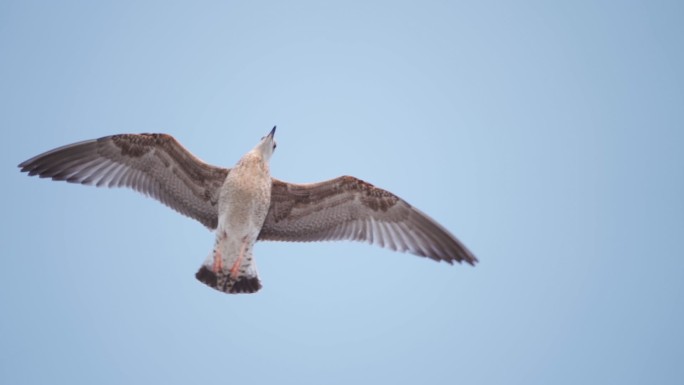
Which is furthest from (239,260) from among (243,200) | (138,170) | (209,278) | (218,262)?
(138,170)

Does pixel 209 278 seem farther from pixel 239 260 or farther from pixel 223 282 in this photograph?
pixel 239 260

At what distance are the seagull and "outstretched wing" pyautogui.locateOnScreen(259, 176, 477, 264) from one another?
14mm

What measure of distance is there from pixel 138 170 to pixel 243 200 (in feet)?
5.51

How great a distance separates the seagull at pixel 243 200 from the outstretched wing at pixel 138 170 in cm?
1

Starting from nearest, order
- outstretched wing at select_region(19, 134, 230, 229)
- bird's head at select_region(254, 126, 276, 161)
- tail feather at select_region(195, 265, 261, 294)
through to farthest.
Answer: tail feather at select_region(195, 265, 261, 294), outstretched wing at select_region(19, 134, 230, 229), bird's head at select_region(254, 126, 276, 161)

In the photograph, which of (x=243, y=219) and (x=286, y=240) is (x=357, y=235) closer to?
(x=286, y=240)

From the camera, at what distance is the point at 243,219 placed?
26.4 ft

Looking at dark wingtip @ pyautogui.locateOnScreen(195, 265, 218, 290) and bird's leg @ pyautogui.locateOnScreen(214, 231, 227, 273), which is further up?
bird's leg @ pyautogui.locateOnScreen(214, 231, 227, 273)

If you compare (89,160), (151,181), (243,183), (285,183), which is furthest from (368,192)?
(89,160)

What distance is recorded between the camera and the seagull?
810 centimetres

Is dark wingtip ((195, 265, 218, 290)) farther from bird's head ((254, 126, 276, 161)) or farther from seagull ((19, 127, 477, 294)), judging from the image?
bird's head ((254, 126, 276, 161))

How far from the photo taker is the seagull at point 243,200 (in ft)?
26.6

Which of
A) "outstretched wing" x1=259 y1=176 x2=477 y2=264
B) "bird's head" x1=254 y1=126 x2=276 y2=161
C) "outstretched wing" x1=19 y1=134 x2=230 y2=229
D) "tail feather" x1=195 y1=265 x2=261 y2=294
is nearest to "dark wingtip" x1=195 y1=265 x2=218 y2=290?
"tail feather" x1=195 y1=265 x2=261 y2=294

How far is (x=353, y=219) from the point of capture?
888 centimetres
